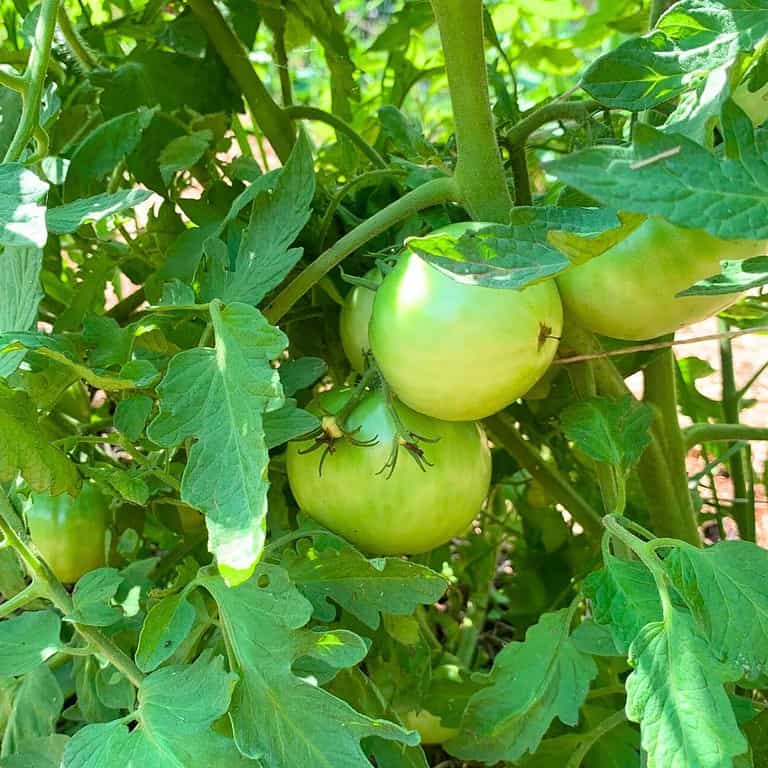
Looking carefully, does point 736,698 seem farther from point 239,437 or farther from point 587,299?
point 239,437

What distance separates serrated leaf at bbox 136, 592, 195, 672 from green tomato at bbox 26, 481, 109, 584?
28cm

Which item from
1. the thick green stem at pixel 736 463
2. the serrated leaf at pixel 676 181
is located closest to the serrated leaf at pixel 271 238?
the serrated leaf at pixel 676 181

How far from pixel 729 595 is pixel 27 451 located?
394 millimetres

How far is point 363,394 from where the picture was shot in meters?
0.61

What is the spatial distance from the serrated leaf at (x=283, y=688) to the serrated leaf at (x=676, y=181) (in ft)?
0.88

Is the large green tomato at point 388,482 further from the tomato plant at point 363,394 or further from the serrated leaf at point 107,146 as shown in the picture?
the serrated leaf at point 107,146

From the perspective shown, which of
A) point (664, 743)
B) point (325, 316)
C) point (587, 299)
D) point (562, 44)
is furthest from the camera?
point (562, 44)

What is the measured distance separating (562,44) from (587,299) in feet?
2.48

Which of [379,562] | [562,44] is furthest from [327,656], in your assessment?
[562,44]

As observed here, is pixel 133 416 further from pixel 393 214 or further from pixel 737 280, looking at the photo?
pixel 737 280

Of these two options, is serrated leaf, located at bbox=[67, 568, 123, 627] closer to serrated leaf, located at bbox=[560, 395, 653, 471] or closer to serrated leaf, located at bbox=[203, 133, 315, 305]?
serrated leaf, located at bbox=[203, 133, 315, 305]

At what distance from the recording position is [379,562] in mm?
518

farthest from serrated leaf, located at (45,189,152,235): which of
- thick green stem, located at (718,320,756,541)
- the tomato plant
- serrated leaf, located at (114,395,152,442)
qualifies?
thick green stem, located at (718,320,756,541)

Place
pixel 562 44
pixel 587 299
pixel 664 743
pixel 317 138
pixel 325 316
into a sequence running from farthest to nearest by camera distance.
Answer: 1. pixel 317 138
2. pixel 562 44
3. pixel 325 316
4. pixel 587 299
5. pixel 664 743
